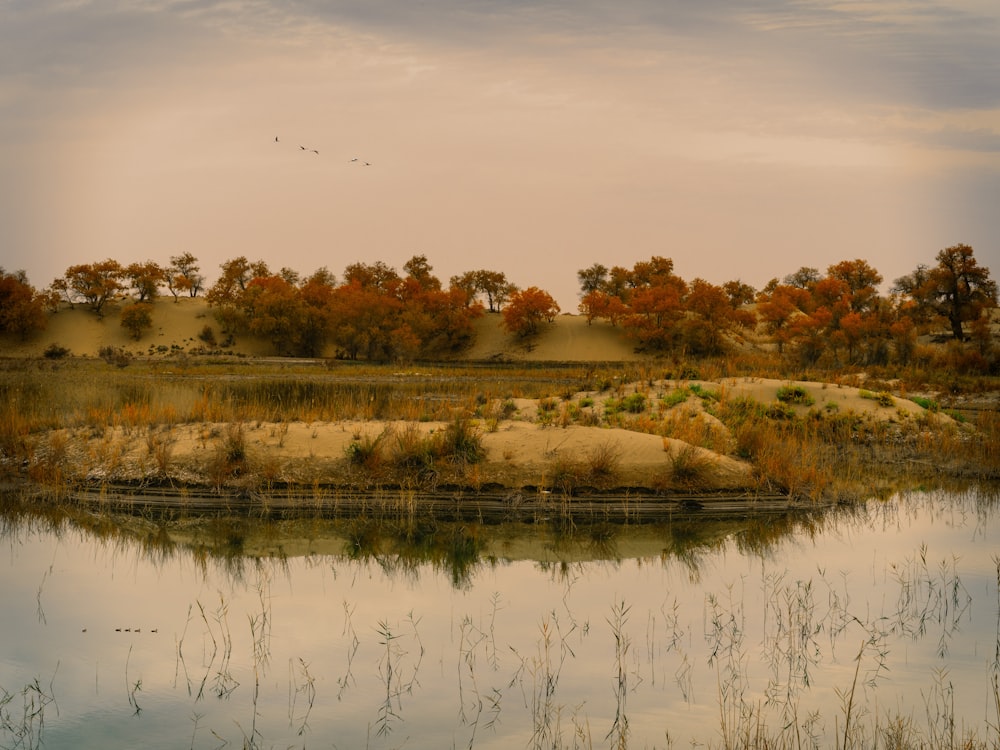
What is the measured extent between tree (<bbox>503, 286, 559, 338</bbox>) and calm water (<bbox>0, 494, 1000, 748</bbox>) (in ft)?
238

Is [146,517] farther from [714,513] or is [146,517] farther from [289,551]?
[714,513]

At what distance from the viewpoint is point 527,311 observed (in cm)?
8919

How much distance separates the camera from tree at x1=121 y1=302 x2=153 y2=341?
8706 centimetres

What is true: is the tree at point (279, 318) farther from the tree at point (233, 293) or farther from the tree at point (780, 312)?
the tree at point (780, 312)

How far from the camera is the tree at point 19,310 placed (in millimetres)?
81875

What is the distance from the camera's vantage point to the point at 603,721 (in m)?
9.07

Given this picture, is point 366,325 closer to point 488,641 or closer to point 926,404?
point 926,404

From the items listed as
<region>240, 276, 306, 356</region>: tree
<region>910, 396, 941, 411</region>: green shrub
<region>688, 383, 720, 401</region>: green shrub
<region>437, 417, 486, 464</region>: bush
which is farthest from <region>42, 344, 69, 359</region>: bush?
<region>437, 417, 486, 464</region>: bush

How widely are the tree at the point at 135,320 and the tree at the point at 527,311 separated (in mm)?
30013

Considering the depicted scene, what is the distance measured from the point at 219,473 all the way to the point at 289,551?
17.2 feet

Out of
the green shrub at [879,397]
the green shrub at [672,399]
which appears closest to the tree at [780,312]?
the green shrub at [879,397]

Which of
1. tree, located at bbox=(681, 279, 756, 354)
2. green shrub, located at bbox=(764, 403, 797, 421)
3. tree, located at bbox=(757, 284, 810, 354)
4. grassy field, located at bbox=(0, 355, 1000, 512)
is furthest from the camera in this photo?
tree, located at bbox=(757, 284, 810, 354)

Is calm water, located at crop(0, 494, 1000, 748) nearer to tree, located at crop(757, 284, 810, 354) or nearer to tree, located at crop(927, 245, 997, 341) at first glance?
tree, located at crop(927, 245, 997, 341)

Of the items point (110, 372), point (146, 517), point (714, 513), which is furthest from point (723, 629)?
point (110, 372)
